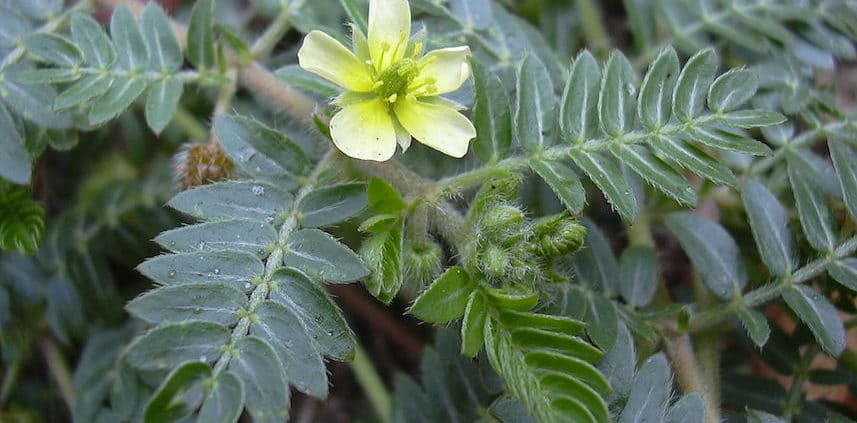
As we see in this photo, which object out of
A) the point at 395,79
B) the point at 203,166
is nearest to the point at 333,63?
the point at 395,79

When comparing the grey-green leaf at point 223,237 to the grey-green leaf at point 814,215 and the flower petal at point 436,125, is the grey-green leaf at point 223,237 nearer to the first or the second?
the flower petal at point 436,125

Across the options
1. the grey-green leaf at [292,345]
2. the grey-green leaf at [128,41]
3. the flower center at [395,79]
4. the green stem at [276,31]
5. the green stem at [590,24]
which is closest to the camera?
the grey-green leaf at [292,345]

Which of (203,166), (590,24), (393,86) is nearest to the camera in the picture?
(393,86)

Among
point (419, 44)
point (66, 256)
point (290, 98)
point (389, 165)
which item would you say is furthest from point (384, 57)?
point (66, 256)

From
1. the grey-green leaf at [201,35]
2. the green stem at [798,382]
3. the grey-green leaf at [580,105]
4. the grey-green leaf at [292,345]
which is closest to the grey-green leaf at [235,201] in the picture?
the grey-green leaf at [292,345]

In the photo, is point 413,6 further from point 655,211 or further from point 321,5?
point 655,211

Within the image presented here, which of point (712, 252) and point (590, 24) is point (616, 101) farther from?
point (590, 24)

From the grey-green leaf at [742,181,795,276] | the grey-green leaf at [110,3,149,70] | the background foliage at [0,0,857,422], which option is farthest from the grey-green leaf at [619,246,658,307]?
the grey-green leaf at [110,3,149,70]
